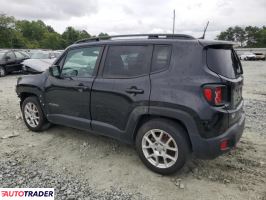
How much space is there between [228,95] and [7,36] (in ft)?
216

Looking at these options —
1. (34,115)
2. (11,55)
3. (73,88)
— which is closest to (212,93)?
(73,88)

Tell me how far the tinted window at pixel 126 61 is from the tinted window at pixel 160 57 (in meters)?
0.10

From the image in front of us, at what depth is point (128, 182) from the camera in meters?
3.49

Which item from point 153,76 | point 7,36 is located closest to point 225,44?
point 153,76

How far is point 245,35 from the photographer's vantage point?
95.2 meters

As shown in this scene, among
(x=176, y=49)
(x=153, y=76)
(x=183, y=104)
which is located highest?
(x=176, y=49)

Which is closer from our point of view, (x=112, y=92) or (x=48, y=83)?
(x=112, y=92)

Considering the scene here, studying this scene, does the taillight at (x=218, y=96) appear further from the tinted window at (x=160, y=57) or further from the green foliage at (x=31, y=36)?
the green foliage at (x=31, y=36)

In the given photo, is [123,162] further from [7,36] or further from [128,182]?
[7,36]

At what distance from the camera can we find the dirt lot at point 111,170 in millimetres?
3271

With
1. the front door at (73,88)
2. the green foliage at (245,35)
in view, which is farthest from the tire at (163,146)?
the green foliage at (245,35)

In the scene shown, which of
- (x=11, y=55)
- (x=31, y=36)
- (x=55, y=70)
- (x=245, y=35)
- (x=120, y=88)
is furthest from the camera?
(x=245, y=35)

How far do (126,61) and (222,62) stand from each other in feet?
4.29

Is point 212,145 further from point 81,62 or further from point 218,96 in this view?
point 81,62
